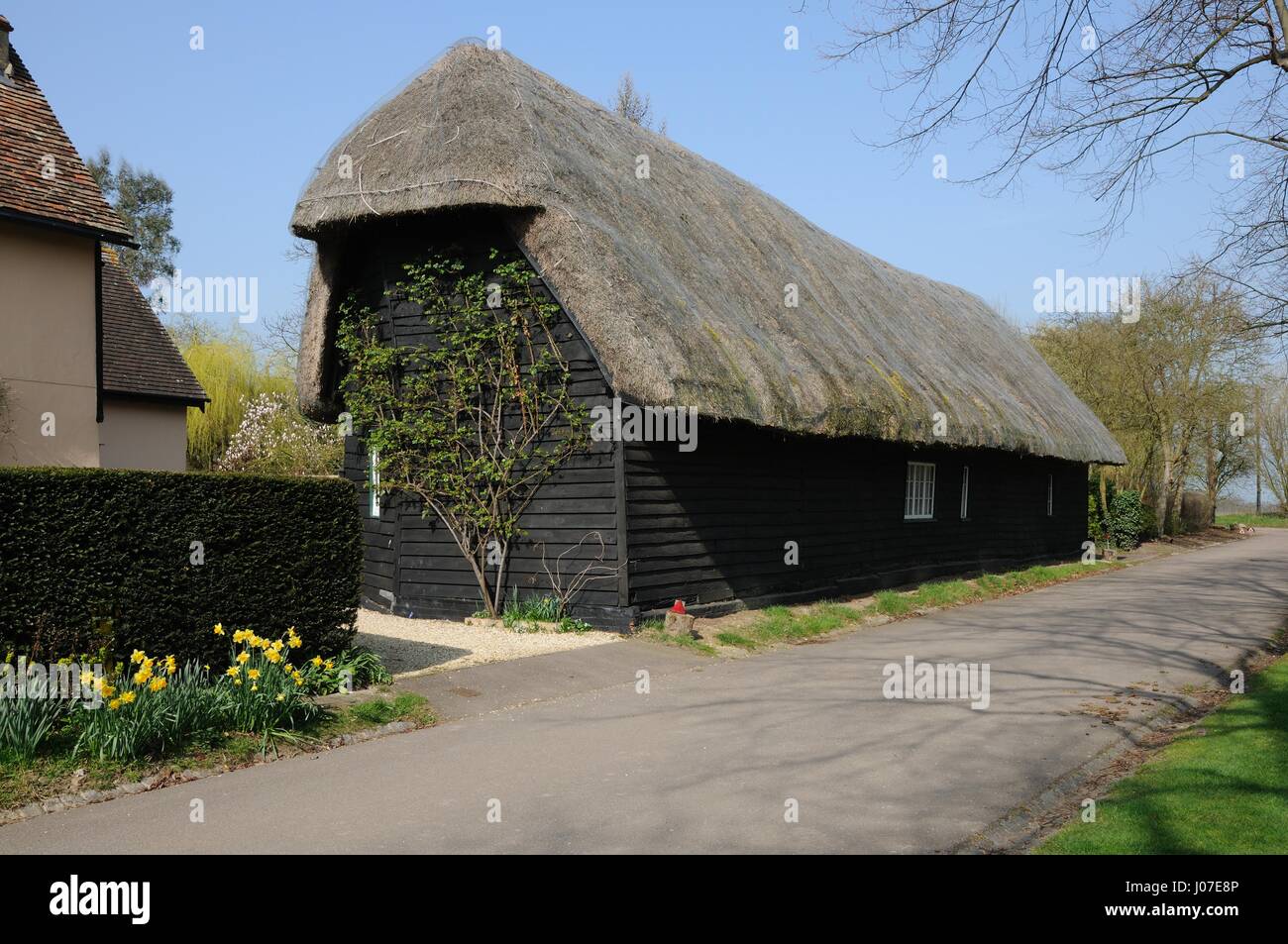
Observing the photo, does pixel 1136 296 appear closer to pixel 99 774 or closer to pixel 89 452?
pixel 89 452

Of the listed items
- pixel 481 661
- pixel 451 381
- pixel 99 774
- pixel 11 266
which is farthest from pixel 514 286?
pixel 99 774

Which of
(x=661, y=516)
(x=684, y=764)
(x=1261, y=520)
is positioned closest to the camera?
(x=684, y=764)

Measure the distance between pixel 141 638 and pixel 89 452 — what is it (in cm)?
811

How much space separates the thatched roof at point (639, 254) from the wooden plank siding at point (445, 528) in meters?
0.62

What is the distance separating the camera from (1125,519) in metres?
34.7

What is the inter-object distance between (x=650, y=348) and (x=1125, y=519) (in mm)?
28412

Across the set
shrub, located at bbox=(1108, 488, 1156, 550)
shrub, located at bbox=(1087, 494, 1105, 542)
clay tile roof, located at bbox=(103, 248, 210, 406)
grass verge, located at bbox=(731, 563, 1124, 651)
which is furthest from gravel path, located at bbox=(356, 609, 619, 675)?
shrub, located at bbox=(1108, 488, 1156, 550)

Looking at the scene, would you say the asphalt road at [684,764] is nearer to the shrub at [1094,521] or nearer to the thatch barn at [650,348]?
the thatch barn at [650,348]

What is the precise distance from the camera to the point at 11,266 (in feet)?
41.5

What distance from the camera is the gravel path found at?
10.4 meters

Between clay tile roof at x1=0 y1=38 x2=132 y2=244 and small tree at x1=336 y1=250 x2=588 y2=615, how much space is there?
12.8 feet

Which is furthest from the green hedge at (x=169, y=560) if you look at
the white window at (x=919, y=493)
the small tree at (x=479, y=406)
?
the white window at (x=919, y=493)

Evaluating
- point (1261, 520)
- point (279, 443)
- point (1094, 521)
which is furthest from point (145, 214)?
point (1261, 520)

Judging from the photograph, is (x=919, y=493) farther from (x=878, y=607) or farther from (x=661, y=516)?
(x=661, y=516)
